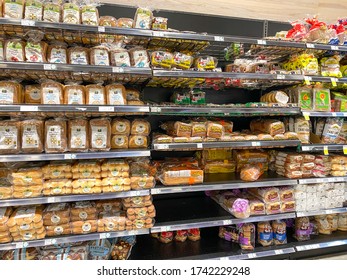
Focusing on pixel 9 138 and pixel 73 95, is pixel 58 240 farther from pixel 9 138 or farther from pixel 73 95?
pixel 73 95

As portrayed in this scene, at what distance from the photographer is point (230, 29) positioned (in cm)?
234

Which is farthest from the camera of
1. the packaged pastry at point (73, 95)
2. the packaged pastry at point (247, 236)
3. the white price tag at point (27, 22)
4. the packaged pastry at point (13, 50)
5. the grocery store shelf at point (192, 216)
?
the packaged pastry at point (247, 236)

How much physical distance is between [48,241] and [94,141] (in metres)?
0.76

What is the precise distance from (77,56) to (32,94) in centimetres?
42

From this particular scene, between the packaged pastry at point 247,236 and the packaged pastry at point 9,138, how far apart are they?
1.86m

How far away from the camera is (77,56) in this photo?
163 centimetres

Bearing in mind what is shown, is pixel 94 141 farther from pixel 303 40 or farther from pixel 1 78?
pixel 303 40

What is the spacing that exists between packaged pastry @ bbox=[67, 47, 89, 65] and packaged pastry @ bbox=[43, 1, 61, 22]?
20cm

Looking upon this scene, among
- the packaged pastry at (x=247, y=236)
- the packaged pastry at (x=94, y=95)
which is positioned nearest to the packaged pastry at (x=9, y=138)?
the packaged pastry at (x=94, y=95)

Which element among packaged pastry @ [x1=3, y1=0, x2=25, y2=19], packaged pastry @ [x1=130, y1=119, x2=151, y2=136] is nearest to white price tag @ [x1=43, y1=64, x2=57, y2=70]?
packaged pastry @ [x1=3, y1=0, x2=25, y2=19]

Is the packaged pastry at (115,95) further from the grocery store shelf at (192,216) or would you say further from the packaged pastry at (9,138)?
the grocery store shelf at (192,216)

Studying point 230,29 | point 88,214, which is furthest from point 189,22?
point 88,214

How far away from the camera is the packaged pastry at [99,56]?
5.41 ft

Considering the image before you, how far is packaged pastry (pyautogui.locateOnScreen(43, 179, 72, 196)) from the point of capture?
1.62 m
